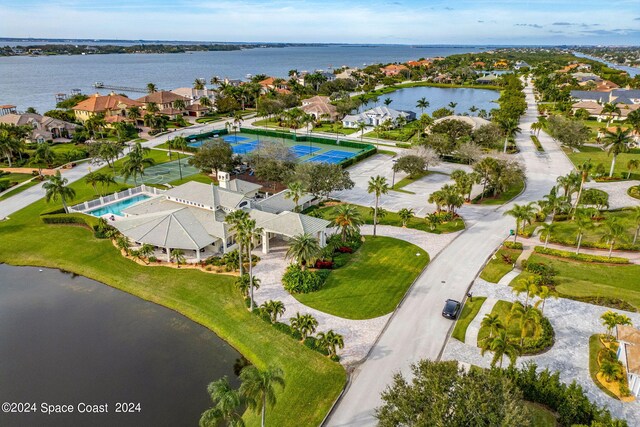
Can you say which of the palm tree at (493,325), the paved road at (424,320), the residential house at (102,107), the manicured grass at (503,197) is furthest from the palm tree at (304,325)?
the residential house at (102,107)

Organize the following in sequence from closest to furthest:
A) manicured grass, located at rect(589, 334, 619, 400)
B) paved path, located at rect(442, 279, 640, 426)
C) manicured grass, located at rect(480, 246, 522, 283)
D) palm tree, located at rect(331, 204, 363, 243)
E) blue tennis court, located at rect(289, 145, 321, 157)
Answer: paved path, located at rect(442, 279, 640, 426) → manicured grass, located at rect(589, 334, 619, 400) → manicured grass, located at rect(480, 246, 522, 283) → palm tree, located at rect(331, 204, 363, 243) → blue tennis court, located at rect(289, 145, 321, 157)

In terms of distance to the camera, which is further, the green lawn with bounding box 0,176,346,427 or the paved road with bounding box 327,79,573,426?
the green lawn with bounding box 0,176,346,427

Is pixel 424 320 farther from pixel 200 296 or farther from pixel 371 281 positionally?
pixel 200 296

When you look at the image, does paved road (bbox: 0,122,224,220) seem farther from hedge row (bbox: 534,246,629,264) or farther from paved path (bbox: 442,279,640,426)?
hedge row (bbox: 534,246,629,264)

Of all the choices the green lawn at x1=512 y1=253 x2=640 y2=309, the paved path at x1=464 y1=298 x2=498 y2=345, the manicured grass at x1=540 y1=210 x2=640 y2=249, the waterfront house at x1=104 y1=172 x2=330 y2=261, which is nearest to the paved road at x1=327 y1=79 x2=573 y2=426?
the paved path at x1=464 y1=298 x2=498 y2=345

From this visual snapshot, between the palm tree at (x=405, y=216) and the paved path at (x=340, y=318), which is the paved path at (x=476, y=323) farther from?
the palm tree at (x=405, y=216)

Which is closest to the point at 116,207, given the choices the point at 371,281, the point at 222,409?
the point at 371,281
